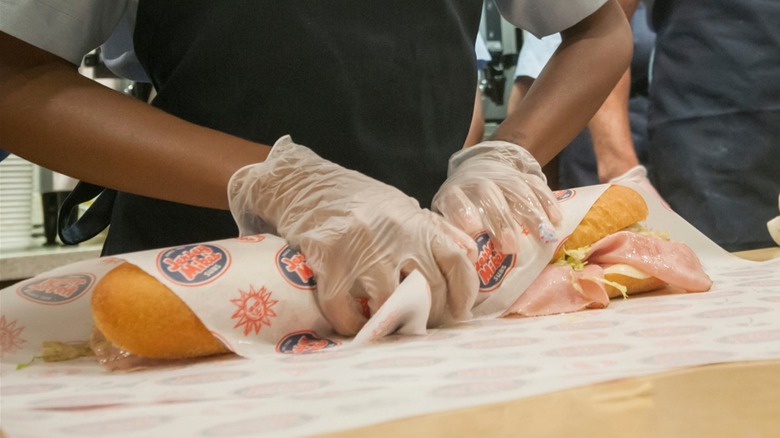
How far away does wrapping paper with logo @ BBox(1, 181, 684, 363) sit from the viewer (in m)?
1.07

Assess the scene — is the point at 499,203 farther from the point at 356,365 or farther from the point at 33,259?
the point at 33,259

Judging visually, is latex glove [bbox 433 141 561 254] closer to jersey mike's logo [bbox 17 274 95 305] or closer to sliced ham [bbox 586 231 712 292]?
sliced ham [bbox 586 231 712 292]

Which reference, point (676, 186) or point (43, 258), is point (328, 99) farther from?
point (43, 258)

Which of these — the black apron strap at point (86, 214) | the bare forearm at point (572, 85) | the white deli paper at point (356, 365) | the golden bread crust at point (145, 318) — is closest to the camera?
the white deli paper at point (356, 365)

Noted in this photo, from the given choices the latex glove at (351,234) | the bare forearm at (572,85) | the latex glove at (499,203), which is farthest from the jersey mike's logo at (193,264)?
the bare forearm at (572,85)

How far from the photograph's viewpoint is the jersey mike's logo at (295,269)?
1.15 meters

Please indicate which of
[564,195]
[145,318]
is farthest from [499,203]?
[145,318]

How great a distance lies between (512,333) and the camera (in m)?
1.10

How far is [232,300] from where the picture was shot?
42.4 inches

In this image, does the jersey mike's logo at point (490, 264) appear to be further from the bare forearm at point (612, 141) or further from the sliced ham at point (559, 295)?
the bare forearm at point (612, 141)

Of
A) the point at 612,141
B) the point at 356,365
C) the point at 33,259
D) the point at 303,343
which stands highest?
the point at 356,365

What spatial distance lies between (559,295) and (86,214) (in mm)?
1051

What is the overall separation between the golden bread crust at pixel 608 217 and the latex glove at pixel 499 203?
0.08 meters

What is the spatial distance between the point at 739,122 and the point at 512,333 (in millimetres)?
2034
